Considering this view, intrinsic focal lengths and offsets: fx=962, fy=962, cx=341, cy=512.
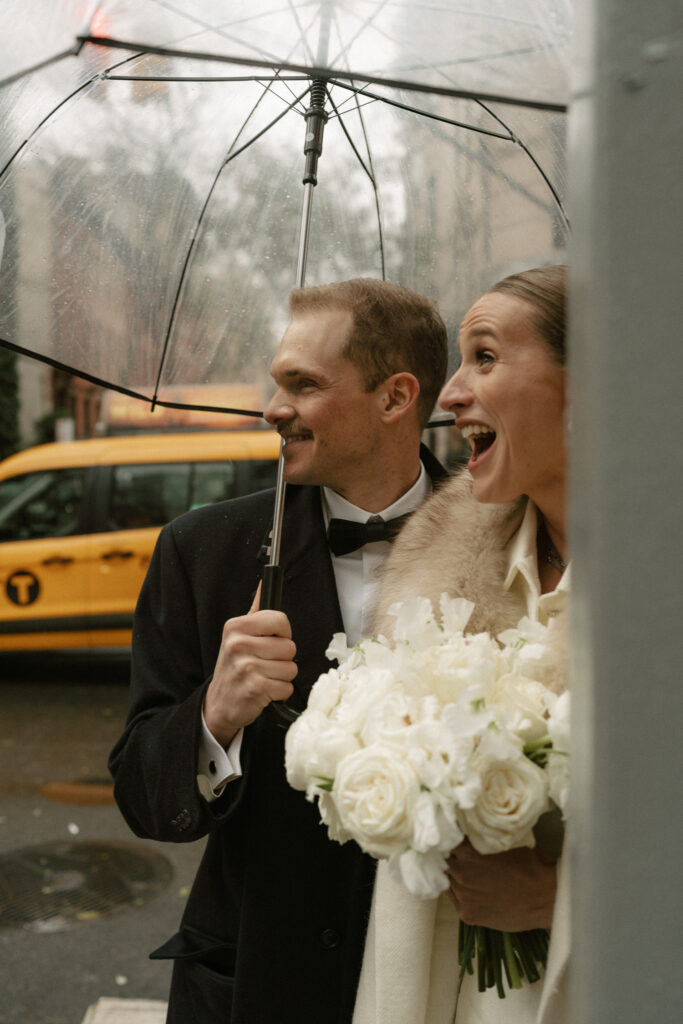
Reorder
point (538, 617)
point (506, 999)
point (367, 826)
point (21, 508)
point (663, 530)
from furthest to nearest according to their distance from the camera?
point (21, 508), point (538, 617), point (506, 999), point (367, 826), point (663, 530)

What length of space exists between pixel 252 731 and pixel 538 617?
67 centimetres

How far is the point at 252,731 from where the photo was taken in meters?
1.98

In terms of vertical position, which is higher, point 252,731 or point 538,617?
point 538,617

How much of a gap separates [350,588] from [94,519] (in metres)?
7.16

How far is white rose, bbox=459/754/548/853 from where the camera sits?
1.15 meters

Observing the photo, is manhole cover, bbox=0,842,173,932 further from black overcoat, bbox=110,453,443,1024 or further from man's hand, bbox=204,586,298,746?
man's hand, bbox=204,586,298,746

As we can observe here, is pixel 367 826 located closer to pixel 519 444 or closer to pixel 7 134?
pixel 519 444

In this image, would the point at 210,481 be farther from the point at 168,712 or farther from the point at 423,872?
the point at 423,872

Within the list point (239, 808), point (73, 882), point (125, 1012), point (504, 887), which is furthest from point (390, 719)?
point (73, 882)

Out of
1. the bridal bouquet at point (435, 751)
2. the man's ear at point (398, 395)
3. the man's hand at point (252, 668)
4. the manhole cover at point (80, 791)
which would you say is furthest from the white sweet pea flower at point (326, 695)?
the manhole cover at point (80, 791)

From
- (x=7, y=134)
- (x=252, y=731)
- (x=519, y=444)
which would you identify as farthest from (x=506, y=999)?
(x=7, y=134)

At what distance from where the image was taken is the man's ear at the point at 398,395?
7.84 ft

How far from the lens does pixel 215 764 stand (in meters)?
1.88

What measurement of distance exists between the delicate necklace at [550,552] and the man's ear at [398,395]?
0.65 m
